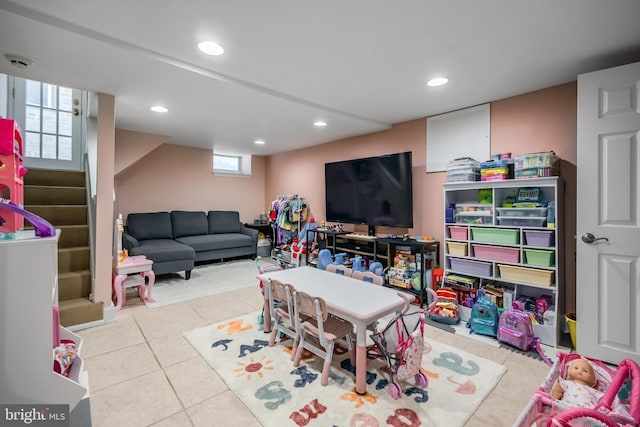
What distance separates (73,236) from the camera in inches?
123

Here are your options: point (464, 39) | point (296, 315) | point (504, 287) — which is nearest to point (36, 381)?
point (296, 315)

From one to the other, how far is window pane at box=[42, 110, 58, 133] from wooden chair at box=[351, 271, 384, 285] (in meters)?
4.90

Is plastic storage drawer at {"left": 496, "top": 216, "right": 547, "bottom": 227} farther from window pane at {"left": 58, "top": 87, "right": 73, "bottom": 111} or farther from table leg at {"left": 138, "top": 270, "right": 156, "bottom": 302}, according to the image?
window pane at {"left": 58, "top": 87, "right": 73, "bottom": 111}

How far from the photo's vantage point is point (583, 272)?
2.24 meters

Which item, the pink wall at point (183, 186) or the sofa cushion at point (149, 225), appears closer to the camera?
the sofa cushion at point (149, 225)

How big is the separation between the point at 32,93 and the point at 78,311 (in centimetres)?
343

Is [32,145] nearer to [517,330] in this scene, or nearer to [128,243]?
[128,243]

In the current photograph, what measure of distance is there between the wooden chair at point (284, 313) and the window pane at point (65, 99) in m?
4.54

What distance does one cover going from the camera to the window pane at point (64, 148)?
4215 millimetres

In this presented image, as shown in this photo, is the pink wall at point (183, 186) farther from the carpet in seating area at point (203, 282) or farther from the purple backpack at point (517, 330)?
the purple backpack at point (517, 330)

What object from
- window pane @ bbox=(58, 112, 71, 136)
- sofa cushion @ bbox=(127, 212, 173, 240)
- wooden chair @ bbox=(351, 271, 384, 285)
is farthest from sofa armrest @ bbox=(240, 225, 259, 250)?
wooden chair @ bbox=(351, 271, 384, 285)

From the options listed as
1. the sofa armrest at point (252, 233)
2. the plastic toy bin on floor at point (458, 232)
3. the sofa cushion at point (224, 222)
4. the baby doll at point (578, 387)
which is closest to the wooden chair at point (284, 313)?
the baby doll at point (578, 387)

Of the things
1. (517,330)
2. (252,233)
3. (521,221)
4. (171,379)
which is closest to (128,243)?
(252,233)

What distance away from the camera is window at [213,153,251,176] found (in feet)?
20.9
